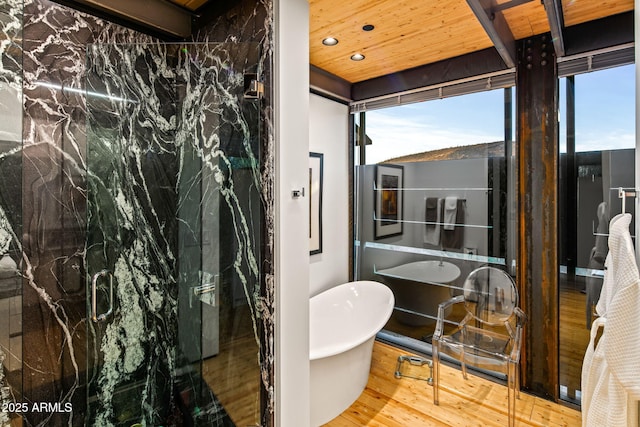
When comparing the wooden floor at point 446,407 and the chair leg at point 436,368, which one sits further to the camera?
the chair leg at point 436,368

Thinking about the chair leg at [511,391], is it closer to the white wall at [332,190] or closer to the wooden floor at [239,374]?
the wooden floor at [239,374]

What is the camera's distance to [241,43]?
162cm

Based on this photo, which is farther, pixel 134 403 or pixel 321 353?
pixel 321 353

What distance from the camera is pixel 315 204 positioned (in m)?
3.18

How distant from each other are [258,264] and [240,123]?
711 millimetres

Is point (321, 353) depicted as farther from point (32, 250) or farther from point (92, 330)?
point (32, 250)

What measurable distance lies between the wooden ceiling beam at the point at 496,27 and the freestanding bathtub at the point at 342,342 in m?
2.09

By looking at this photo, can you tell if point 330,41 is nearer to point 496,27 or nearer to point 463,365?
point 496,27

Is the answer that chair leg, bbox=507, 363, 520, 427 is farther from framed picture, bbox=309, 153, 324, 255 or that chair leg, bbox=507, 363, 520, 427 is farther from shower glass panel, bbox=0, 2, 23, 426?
shower glass panel, bbox=0, 2, 23, 426

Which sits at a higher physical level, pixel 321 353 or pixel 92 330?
pixel 92 330

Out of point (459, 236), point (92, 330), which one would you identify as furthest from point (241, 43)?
point (459, 236)

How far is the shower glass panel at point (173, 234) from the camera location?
5.41ft

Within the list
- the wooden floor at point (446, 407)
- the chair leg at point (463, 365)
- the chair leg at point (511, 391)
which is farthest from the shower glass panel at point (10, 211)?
the chair leg at point (511, 391)

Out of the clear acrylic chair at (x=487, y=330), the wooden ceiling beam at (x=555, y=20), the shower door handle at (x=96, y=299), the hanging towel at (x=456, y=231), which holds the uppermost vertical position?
the wooden ceiling beam at (x=555, y=20)
